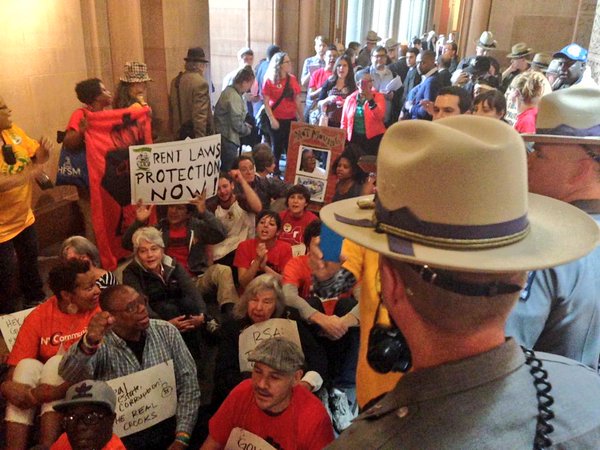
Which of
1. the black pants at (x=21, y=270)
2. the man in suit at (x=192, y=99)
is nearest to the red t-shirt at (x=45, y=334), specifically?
the black pants at (x=21, y=270)

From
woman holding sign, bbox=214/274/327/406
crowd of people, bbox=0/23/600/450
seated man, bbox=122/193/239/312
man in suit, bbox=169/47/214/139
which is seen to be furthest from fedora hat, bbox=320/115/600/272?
man in suit, bbox=169/47/214/139

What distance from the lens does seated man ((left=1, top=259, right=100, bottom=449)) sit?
284 centimetres

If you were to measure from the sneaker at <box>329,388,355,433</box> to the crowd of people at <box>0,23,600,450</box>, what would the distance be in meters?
0.01

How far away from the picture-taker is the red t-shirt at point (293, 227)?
459 centimetres

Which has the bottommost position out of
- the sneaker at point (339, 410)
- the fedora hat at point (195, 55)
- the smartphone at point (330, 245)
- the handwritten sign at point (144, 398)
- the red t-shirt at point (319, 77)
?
the sneaker at point (339, 410)

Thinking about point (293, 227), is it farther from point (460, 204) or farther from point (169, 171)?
point (460, 204)

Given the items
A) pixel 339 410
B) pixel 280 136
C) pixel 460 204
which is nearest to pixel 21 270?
pixel 339 410

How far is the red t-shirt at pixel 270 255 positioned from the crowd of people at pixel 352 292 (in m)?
0.02

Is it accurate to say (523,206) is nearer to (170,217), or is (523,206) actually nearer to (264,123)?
(170,217)

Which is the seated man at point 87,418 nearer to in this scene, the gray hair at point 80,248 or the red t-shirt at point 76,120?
the gray hair at point 80,248

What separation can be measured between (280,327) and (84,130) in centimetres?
252

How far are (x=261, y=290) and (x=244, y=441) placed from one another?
1.04 m

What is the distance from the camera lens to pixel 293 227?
4.66 metres

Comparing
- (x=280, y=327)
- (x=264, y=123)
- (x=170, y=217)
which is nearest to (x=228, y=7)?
(x=264, y=123)
